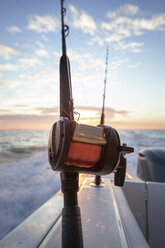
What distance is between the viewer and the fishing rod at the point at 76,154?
0.85 metres

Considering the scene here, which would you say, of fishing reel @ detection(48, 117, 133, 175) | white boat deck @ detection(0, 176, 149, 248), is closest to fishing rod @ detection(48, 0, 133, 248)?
fishing reel @ detection(48, 117, 133, 175)

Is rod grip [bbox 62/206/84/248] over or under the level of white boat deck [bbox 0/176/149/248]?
over

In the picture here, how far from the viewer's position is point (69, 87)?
129 centimetres

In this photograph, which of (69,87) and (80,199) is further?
(80,199)

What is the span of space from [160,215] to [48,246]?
1.74m

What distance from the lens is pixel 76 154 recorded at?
89 centimetres

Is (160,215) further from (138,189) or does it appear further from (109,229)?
(109,229)

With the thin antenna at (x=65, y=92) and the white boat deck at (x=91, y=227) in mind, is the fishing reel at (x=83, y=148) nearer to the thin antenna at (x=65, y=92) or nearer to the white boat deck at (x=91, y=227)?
the thin antenna at (x=65, y=92)

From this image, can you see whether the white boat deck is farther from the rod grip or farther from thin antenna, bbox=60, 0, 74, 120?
thin antenna, bbox=60, 0, 74, 120

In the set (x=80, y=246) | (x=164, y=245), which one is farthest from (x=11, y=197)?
(x=80, y=246)

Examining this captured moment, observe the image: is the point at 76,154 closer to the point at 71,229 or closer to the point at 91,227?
the point at 71,229

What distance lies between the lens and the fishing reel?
85cm

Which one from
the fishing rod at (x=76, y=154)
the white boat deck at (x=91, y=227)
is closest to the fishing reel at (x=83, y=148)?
the fishing rod at (x=76, y=154)

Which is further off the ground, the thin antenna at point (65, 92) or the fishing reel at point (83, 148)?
the thin antenna at point (65, 92)
